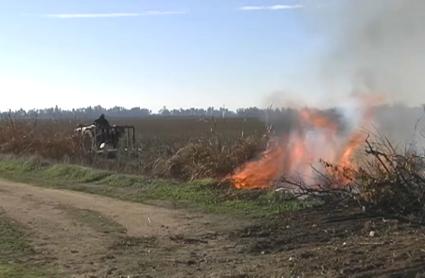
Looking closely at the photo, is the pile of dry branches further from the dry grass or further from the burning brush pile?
the dry grass

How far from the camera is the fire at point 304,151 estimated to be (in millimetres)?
15344

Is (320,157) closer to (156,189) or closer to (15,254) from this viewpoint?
(156,189)

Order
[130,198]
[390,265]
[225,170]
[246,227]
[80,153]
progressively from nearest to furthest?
[390,265]
[246,227]
[130,198]
[225,170]
[80,153]

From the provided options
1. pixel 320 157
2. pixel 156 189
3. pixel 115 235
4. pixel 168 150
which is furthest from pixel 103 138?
pixel 115 235

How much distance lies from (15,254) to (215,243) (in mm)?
2958

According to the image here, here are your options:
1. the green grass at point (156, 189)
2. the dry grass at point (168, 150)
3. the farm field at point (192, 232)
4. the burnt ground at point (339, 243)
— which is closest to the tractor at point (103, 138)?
the dry grass at point (168, 150)

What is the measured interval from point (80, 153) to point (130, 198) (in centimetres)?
1015

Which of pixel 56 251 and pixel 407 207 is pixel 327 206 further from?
pixel 56 251

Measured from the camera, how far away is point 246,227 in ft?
39.6

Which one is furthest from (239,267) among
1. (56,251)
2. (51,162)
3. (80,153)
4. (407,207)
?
(80,153)

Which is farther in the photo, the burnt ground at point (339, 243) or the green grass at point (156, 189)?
the green grass at point (156, 189)

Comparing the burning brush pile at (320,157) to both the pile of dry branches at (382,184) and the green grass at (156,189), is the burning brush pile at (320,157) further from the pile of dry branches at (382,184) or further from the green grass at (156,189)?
the green grass at (156,189)

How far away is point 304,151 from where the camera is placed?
1622cm

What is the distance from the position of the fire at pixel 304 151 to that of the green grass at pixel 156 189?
33.6 inches
